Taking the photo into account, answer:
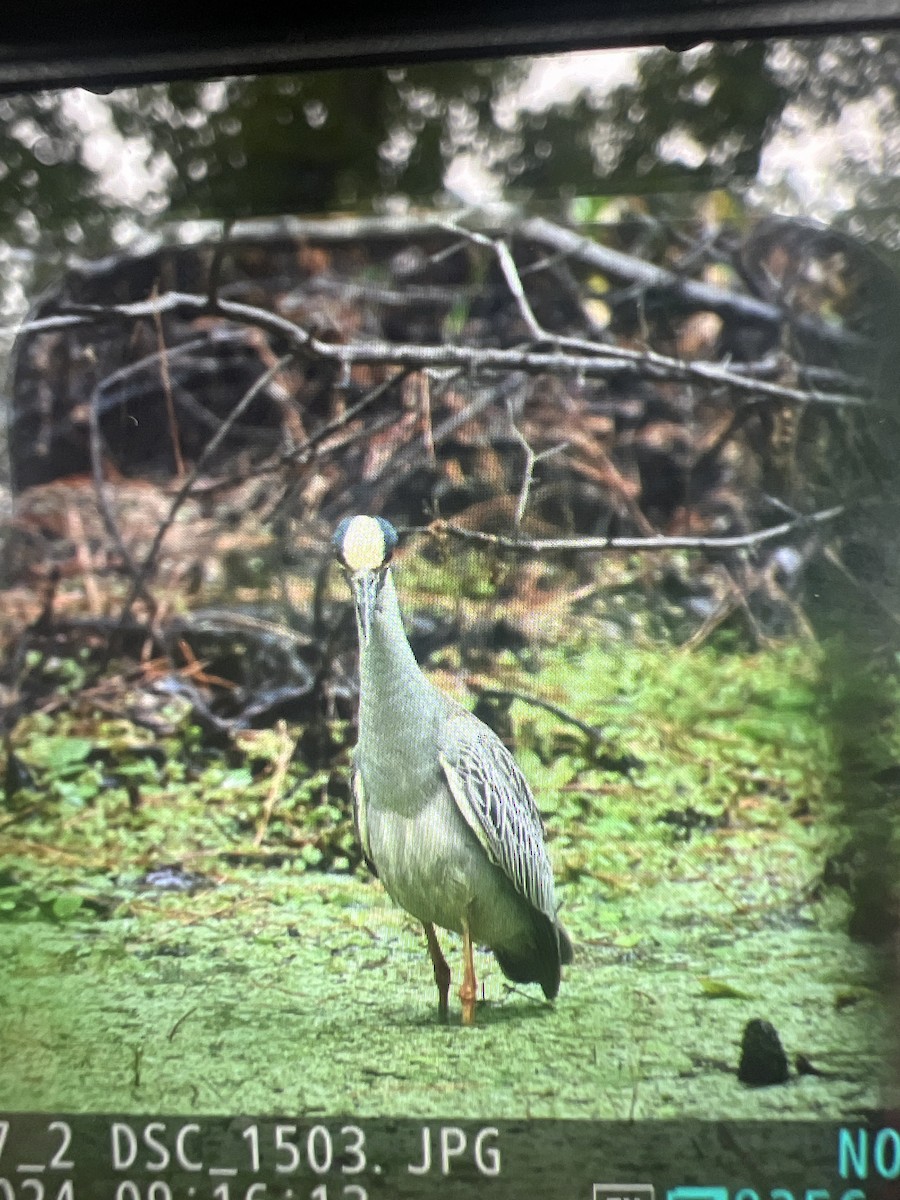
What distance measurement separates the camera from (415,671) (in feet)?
3.55

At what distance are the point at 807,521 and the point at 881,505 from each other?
8 centimetres

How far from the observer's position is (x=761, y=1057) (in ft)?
3.32

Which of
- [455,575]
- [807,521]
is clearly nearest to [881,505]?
[807,521]

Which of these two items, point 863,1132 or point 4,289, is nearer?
point 863,1132

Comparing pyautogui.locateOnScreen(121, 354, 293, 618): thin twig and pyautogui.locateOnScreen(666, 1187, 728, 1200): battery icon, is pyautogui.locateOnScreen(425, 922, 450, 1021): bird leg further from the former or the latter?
pyautogui.locateOnScreen(121, 354, 293, 618): thin twig

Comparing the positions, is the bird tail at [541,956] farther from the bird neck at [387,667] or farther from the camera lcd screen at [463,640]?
the bird neck at [387,667]

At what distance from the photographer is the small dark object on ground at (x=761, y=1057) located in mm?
1010

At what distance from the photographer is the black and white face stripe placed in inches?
43.1

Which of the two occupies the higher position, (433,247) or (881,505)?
(433,247)

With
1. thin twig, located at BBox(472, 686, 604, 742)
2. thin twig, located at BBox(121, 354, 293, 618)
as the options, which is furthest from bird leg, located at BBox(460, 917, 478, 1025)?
thin twig, located at BBox(121, 354, 293, 618)

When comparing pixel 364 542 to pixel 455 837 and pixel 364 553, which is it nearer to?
pixel 364 553

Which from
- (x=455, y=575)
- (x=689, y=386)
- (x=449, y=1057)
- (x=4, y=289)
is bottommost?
(x=449, y=1057)

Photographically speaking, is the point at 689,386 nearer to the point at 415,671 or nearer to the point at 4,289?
the point at 415,671

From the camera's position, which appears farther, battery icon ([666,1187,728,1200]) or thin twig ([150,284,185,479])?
thin twig ([150,284,185,479])
